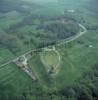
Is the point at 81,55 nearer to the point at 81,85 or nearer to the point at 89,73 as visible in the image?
the point at 89,73

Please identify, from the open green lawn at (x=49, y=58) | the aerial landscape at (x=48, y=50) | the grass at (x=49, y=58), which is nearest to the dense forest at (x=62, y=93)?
the aerial landscape at (x=48, y=50)

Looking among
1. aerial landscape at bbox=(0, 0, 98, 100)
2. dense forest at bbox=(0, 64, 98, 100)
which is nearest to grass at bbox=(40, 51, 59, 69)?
aerial landscape at bbox=(0, 0, 98, 100)

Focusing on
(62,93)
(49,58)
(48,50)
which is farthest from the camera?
(48,50)

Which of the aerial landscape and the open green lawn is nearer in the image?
the aerial landscape

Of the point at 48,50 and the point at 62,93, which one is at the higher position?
the point at 62,93

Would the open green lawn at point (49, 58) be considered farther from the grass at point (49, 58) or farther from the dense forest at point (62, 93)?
the dense forest at point (62, 93)

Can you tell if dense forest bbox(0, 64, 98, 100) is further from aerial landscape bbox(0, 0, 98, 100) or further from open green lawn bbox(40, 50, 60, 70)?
open green lawn bbox(40, 50, 60, 70)

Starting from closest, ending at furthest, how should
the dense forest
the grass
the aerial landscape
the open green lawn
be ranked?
the dense forest < the aerial landscape < the open green lawn < the grass

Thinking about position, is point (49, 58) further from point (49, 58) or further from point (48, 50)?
point (48, 50)

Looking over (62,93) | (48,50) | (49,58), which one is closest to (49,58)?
(49,58)
